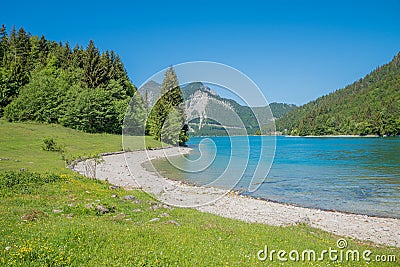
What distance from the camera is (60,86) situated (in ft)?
255

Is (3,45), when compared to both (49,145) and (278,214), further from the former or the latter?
(278,214)

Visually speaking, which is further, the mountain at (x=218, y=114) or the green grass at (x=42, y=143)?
the green grass at (x=42, y=143)

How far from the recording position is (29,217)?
1187 centimetres

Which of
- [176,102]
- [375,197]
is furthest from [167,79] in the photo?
[375,197]

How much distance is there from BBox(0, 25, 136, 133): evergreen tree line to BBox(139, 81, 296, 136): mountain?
60535 millimetres

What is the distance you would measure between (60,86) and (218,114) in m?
72.8

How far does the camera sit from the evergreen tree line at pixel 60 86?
71250 millimetres

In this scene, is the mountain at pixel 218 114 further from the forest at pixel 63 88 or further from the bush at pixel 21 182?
the forest at pixel 63 88

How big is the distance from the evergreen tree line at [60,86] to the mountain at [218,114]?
60.5 meters

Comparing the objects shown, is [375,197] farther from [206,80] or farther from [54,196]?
[54,196]

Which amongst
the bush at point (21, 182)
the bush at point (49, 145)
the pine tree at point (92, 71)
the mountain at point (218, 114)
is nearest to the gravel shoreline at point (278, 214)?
the mountain at point (218, 114)

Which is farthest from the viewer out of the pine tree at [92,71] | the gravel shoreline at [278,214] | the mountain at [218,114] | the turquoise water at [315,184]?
the pine tree at [92,71]

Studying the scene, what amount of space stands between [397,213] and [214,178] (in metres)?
18.6

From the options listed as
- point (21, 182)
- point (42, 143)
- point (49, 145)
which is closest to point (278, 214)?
point (21, 182)
